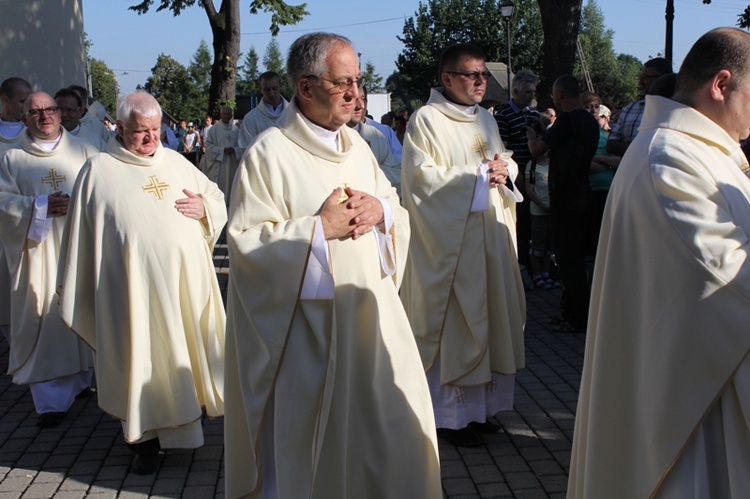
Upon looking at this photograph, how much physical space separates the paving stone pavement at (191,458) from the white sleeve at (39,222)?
1.29 meters

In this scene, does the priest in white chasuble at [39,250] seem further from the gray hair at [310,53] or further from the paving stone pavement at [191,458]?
the gray hair at [310,53]

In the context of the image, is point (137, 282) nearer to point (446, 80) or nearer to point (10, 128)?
point (446, 80)

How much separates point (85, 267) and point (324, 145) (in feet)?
6.96

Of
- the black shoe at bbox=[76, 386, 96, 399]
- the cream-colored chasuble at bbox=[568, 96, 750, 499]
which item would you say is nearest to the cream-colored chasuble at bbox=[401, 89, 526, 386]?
the cream-colored chasuble at bbox=[568, 96, 750, 499]

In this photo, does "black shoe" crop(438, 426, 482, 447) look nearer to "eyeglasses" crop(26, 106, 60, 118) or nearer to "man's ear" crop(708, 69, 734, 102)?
"man's ear" crop(708, 69, 734, 102)

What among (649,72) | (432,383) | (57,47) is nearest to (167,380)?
(432,383)

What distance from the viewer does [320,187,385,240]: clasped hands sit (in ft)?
11.1

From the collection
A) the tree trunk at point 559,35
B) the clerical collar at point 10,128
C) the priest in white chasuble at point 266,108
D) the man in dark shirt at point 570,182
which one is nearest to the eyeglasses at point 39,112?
the clerical collar at point 10,128

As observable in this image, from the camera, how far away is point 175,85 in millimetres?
81938

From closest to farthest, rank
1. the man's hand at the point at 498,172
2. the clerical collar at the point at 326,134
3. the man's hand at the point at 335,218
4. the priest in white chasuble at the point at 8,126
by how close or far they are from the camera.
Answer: the man's hand at the point at 335,218 < the clerical collar at the point at 326,134 < the man's hand at the point at 498,172 < the priest in white chasuble at the point at 8,126

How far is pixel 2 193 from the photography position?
5.90 meters

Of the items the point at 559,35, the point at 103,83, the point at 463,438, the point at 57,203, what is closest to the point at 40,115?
the point at 57,203

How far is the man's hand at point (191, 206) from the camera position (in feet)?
16.4

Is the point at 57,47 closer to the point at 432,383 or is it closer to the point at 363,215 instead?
the point at 432,383
